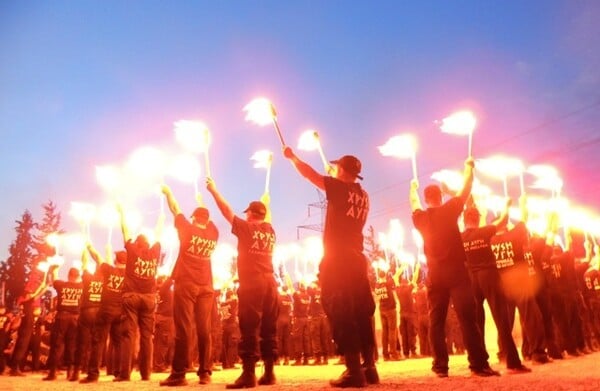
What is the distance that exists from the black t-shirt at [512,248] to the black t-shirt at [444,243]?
2567mm

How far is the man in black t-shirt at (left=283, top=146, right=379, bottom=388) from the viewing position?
216 inches

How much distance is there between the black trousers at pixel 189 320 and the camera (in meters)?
7.12

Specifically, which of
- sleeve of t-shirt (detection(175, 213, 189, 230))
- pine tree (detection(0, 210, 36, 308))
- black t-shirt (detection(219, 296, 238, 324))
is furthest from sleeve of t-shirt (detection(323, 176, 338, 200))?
pine tree (detection(0, 210, 36, 308))

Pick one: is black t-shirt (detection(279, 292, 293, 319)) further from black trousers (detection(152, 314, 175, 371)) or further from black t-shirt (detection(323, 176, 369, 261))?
black t-shirt (detection(323, 176, 369, 261))

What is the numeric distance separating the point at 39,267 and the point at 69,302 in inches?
107

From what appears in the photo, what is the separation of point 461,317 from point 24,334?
11805mm

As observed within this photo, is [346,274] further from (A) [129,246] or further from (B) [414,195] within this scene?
(A) [129,246]

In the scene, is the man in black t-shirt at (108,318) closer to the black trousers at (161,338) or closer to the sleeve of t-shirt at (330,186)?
the black trousers at (161,338)

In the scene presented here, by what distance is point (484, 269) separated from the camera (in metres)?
7.62

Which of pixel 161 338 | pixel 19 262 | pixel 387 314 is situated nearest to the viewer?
pixel 161 338

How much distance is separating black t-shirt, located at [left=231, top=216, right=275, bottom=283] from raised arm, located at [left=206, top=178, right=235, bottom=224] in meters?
0.10

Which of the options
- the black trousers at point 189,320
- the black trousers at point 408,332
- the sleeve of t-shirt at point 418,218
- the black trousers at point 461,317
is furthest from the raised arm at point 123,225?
the black trousers at point 408,332

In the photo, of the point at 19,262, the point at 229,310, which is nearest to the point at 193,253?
the point at 229,310

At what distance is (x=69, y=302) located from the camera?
36.6ft
